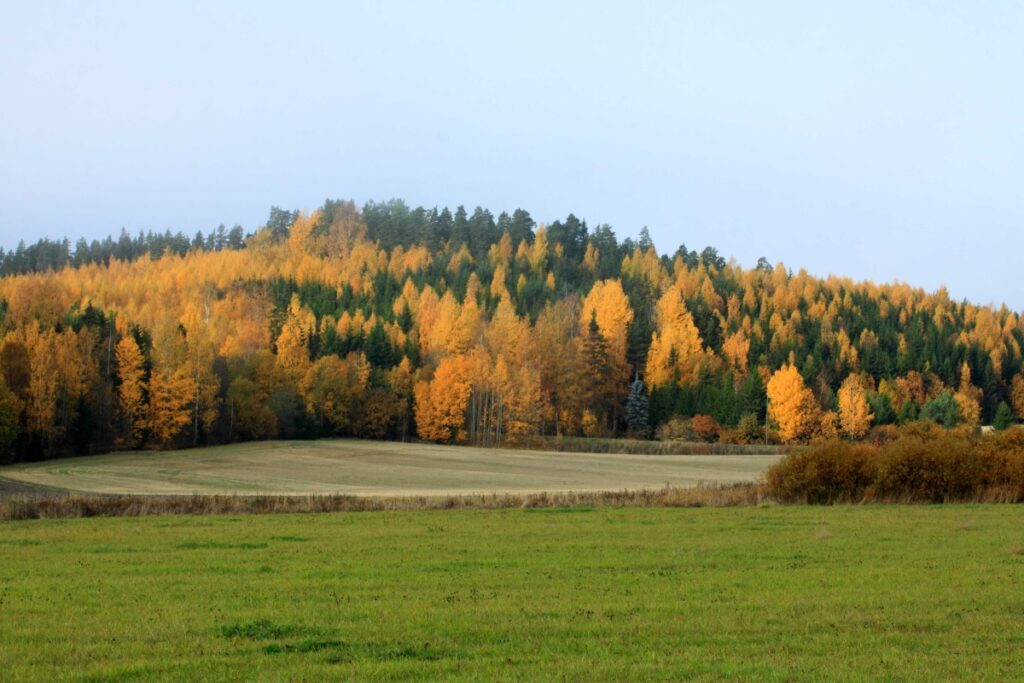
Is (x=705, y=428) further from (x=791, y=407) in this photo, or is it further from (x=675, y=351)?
(x=675, y=351)

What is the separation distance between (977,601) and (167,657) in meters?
12.2

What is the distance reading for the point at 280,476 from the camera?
69625 mm

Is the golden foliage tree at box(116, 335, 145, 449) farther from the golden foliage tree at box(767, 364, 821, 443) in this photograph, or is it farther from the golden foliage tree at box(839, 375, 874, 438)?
the golden foliage tree at box(839, 375, 874, 438)

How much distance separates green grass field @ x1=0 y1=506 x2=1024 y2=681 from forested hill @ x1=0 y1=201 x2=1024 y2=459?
63.1 meters

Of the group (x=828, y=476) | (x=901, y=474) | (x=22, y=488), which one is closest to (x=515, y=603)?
(x=828, y=476)

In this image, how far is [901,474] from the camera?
40.8 metres

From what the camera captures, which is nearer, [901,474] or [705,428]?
[901,474]

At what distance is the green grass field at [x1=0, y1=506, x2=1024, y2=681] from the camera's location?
447 inches

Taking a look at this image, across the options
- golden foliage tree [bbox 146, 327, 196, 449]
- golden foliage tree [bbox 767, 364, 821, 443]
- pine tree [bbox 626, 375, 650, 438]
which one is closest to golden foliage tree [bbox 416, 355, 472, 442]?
pine tree [bbox 626, 375, 650, 438]

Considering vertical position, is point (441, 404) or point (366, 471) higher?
point (441, 404)

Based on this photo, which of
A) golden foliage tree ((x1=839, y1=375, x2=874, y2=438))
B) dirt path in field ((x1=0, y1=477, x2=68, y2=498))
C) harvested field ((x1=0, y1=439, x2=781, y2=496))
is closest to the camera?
dirt path in field ((x1=0, y1=477, x2=68, y2=498))

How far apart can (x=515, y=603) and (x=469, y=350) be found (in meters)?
112

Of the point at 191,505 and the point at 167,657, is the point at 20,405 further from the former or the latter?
the point at 167,657

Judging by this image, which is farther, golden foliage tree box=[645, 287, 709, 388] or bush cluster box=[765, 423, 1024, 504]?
golden foliage tree box=[645, 287, 709, 388]
